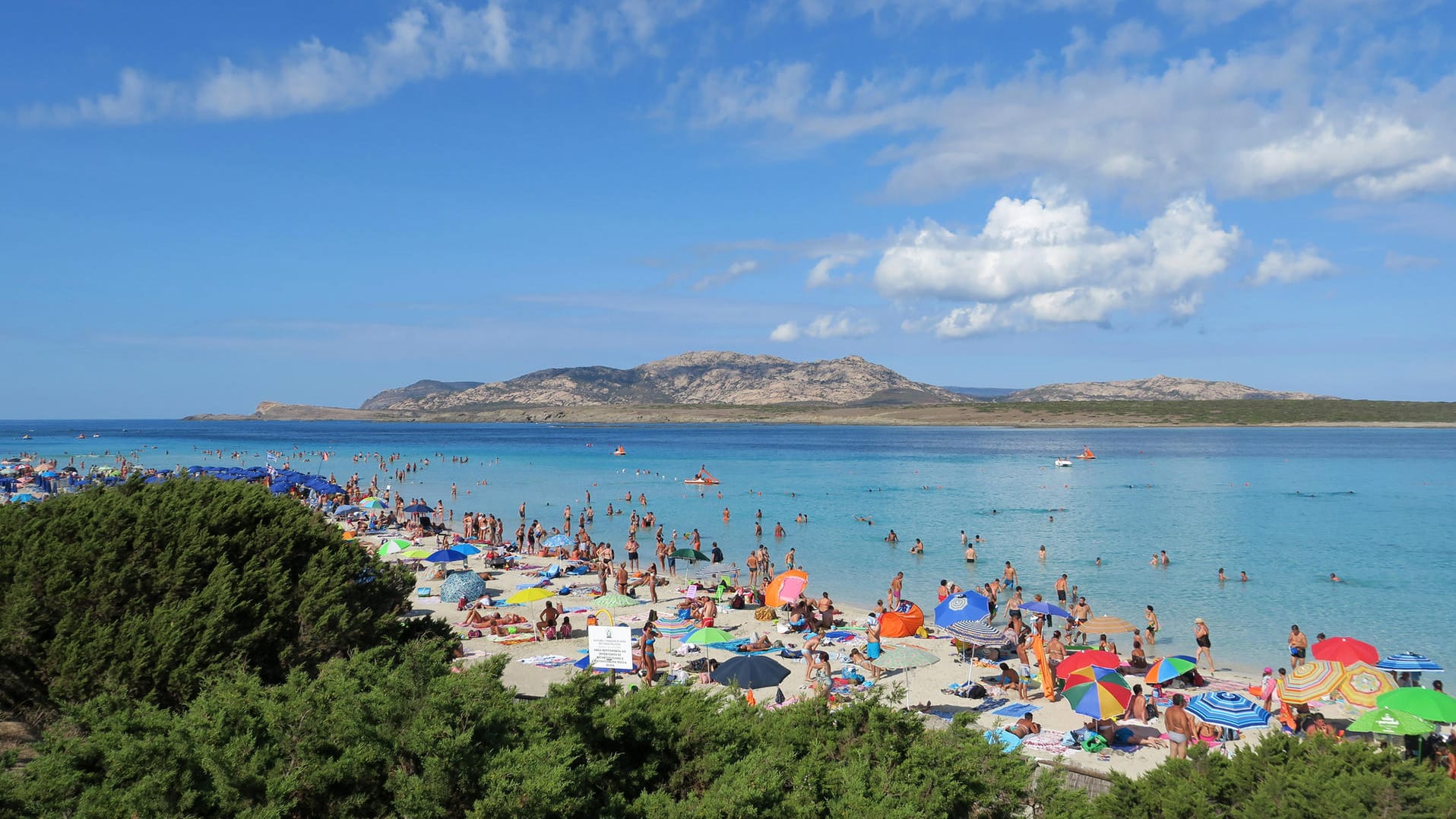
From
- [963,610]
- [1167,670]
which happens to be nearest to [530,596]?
[963,610]

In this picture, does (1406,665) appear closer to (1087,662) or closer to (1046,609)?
(1087,662)

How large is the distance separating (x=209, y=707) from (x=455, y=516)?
142ft

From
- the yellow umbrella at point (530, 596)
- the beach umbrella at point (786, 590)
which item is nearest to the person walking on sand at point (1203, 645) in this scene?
the beach umbrella at point (786, 590)

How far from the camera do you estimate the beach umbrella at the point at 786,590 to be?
22.7 m

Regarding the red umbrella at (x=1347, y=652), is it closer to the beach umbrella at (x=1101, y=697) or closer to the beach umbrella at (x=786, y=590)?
the beach umbrella at (x=1101, y=697)

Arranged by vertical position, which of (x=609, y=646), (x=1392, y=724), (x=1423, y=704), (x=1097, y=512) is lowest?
(x=1097, y=512)

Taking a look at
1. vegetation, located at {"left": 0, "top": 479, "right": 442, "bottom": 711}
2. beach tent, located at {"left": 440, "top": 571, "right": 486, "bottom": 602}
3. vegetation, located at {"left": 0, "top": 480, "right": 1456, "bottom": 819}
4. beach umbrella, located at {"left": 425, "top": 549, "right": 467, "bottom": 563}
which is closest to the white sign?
vegetation, located at {"left": 0, "top": 479, "right": 442, "bottom": 711}

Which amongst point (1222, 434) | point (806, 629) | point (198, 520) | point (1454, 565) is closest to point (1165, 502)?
point (1454, 565)

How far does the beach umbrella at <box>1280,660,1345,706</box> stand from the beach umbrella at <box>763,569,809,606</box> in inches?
430

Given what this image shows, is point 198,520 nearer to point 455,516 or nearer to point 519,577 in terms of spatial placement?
point 519,577

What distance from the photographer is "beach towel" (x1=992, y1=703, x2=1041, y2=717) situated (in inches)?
632

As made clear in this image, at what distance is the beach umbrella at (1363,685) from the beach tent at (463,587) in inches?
832

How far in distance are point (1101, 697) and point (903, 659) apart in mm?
3766

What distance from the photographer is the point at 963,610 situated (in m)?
19.6
